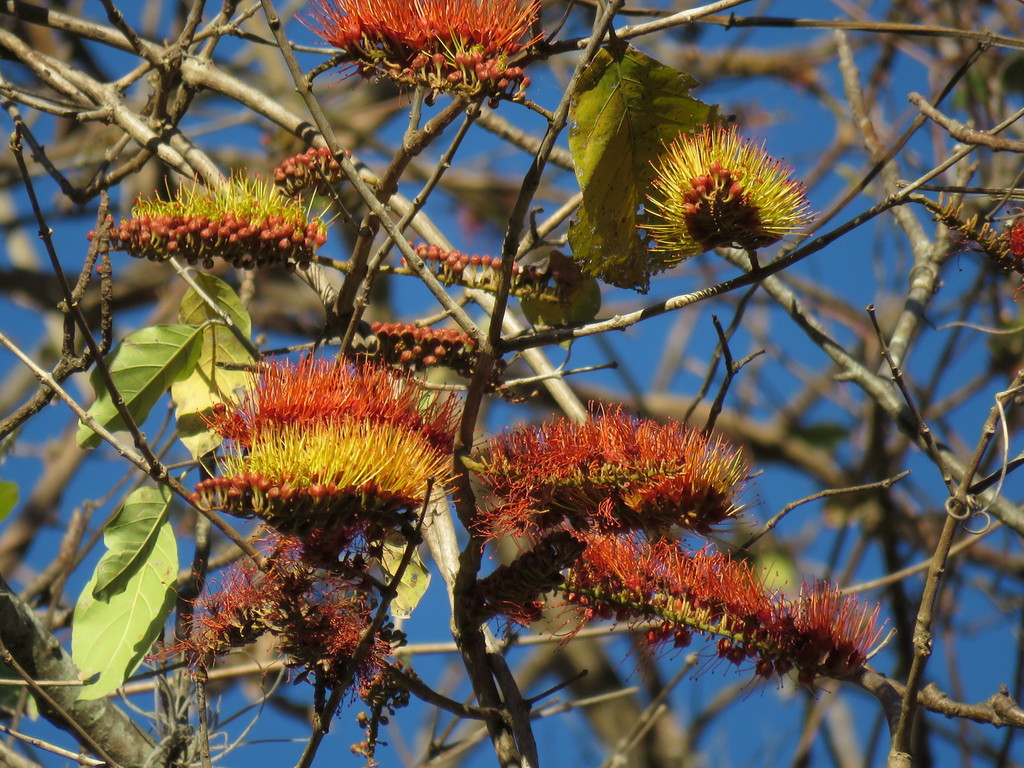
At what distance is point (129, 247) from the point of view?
141cm

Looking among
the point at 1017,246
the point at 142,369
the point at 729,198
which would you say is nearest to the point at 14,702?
the point at 142,369

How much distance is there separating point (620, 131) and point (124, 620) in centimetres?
98

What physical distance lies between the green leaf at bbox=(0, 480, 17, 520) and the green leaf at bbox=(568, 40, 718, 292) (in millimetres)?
1024

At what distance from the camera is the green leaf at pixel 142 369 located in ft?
5.25

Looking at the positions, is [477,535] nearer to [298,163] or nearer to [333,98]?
[298,163]

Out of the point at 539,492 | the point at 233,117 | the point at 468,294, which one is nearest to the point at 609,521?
the point at 539,492

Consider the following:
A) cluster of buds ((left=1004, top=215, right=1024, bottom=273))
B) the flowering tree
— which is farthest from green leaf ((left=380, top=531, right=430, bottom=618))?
cluster of buds ((left=1004, top=215, right=1024, bottom=273))

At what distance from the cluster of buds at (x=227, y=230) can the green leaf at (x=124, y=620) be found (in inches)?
17.5

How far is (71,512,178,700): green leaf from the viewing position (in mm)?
1480

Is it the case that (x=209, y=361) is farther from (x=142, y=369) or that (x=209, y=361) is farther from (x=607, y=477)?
(x=607, y=477)

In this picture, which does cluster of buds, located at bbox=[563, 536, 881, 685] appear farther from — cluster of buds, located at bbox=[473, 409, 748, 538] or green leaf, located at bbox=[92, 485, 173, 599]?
green leaf, located at bbox=[92, 485, 173, 599]

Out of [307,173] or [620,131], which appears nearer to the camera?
[620,131]

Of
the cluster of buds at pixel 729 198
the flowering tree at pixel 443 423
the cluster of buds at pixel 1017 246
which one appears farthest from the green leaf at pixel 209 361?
the cluster of buds at pixel 1017 246

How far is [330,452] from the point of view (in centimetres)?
111
